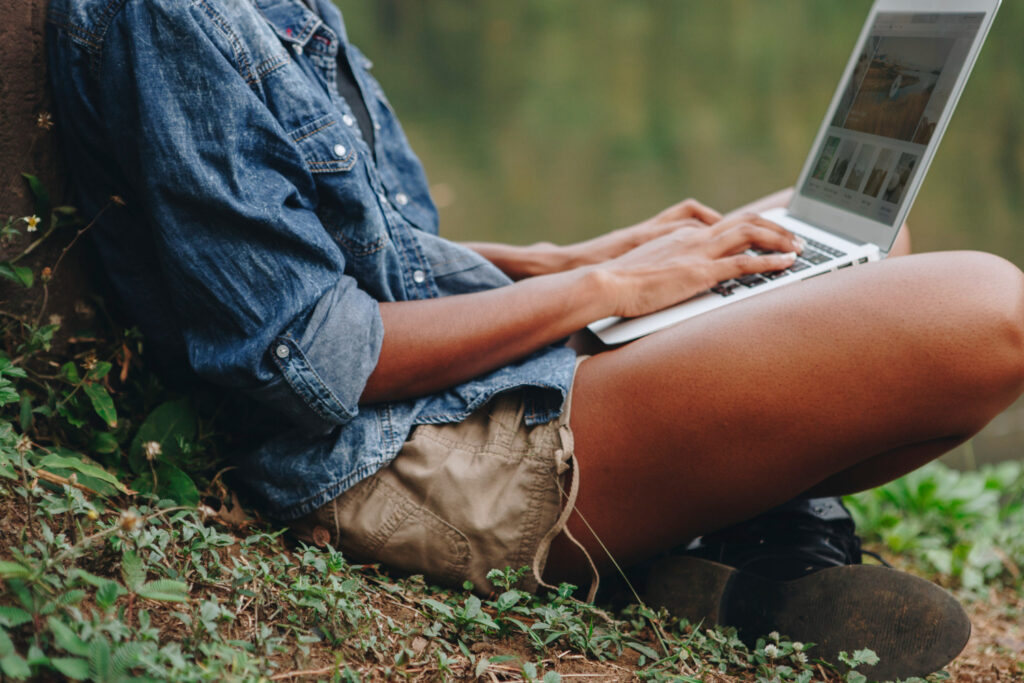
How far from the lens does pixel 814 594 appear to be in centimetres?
135

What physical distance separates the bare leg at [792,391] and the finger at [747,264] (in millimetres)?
203

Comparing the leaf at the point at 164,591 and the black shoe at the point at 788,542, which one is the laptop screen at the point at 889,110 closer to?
the black shoe at the point at 788,542

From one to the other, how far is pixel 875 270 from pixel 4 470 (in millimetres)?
1201

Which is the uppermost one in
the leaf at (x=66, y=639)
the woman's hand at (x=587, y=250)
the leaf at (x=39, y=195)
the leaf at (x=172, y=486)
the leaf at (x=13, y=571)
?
the woman's hand at (x=587, y=250)

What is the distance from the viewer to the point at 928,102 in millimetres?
1490

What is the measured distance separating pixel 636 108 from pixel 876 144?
458 cm

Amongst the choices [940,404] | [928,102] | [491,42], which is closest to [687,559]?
[940,404]

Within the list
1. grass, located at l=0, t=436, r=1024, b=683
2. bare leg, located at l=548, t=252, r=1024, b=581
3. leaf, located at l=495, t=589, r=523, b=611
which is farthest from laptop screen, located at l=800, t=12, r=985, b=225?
leaf, located at l=495, t=589, r=523, b=611

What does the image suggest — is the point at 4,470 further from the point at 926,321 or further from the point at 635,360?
the point at 926,321

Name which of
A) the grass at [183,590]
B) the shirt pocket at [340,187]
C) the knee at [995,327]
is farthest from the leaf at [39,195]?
the knee at [995,327]

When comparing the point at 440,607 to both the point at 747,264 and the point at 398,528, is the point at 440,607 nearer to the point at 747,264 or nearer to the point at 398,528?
the point at 398,528

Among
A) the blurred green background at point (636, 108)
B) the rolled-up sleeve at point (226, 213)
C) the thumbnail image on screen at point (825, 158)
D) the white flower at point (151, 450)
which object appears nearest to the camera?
the rolled-up sleeve at point (226, 213)

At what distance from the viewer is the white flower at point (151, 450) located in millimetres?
1220

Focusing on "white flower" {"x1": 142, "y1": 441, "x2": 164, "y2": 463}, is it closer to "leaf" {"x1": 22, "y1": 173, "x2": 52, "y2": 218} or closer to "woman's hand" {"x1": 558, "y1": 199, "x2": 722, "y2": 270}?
"leaf" {"x1": 22, "y1": 173, "x2": 52, "y2": 218}
